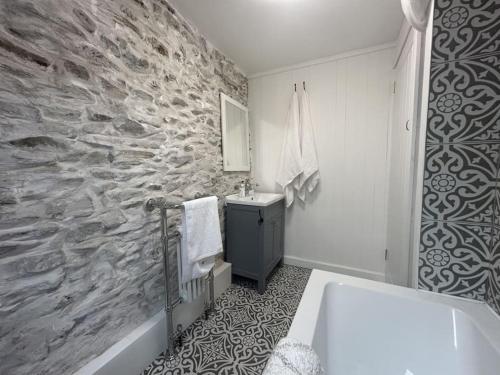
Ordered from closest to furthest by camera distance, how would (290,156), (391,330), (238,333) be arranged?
(391,330), (238,333), (290,156)

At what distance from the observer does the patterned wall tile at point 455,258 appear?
2.81ft

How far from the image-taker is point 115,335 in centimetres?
113

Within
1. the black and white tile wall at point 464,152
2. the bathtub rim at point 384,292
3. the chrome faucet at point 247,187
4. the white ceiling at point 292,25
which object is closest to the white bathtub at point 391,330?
the bathtub rim at point 384,292

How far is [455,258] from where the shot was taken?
0.89 metres

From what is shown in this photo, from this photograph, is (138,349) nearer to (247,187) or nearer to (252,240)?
(252,240)

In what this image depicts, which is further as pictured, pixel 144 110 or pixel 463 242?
pixel 144 110

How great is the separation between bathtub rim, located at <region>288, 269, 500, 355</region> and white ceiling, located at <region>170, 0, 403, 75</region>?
1775 mm

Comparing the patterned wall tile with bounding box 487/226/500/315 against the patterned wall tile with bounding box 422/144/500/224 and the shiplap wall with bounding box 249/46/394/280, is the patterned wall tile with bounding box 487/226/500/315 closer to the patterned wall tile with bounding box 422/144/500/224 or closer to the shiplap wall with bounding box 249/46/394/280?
Result: the patterned wall tile with bounding box 422/144/500/224

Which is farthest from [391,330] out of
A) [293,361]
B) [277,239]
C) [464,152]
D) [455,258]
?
[277,239]

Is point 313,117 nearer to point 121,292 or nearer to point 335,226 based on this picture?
point 335,226

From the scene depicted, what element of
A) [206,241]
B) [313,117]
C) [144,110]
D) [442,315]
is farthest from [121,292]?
[313,117]

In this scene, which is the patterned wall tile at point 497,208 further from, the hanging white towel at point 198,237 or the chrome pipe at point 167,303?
the chrome pipe at point 167,303

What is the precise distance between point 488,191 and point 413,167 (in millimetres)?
350

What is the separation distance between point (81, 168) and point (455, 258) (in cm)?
173
